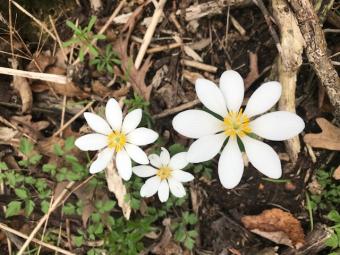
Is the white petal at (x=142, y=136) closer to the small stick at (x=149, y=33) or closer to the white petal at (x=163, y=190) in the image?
the white petal at (x=163, y=190)

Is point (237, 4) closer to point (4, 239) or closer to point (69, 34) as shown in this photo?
point (69, 34)

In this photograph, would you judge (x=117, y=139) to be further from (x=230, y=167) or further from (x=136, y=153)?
(x=230, y=167)

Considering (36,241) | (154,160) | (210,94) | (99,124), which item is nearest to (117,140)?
(99,124)

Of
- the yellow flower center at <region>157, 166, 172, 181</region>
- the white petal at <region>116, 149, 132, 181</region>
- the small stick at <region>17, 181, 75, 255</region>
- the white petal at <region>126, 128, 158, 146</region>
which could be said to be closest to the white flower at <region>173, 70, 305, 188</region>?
the white petal at <region>126, 128, 158, 146</region>

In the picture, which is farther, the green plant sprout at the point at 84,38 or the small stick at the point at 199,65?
the small stick at the point at 199,65

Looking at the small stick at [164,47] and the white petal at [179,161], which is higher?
the small stick at [164,47]

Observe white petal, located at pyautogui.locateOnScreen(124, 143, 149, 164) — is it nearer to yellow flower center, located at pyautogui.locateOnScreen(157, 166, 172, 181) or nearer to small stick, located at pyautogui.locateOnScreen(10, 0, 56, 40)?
yellow flower center, located at pyautogui.locateOnScreen(157, 166, 172, 181)

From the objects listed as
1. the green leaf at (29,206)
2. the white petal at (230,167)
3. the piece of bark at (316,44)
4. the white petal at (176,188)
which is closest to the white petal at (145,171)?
the white petal at (176,188)
